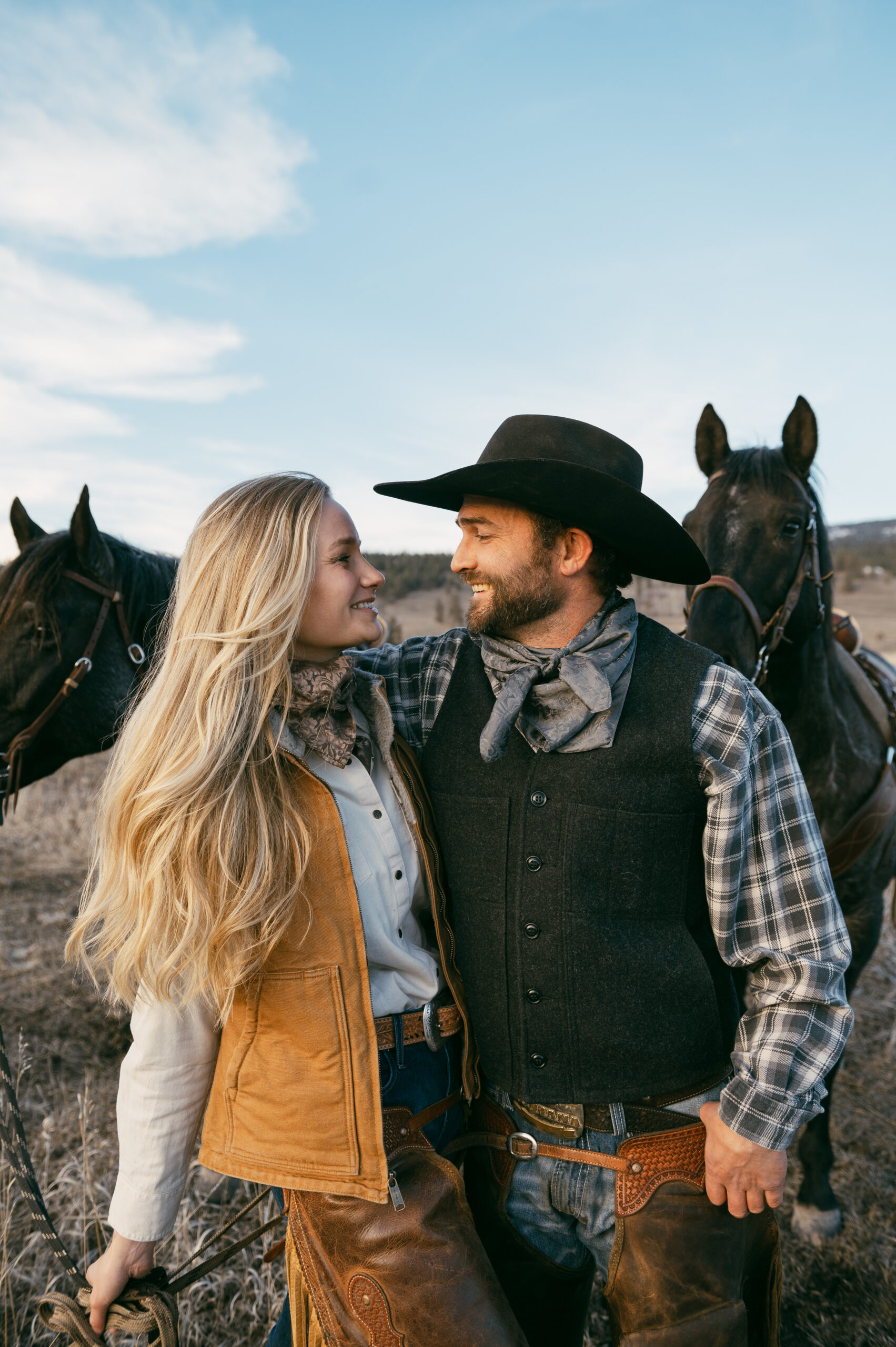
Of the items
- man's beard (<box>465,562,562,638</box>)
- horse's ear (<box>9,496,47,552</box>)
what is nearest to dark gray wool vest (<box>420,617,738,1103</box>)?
man's beard (<box>465,562,562,638</box>)

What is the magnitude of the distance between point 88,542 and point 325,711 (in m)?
2.25

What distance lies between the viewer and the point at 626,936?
1782mm

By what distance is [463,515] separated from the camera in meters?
2.06

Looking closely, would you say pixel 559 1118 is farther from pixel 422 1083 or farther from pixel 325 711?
pixel 325 711

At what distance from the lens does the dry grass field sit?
9.37 ft

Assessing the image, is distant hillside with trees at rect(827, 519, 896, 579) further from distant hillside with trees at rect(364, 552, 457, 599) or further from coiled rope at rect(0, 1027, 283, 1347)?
coiled rope at rect(0, 1027, 283, 1347)

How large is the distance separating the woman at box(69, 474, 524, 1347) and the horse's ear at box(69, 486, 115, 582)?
1922mm

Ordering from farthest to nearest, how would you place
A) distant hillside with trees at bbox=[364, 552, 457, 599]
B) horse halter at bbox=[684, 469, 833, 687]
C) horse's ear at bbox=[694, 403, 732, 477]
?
distant hillside with trees at bbox=[364, 552, 457, 599] → horse's ear at bbox=[694, 403, 732, 477] → horse halter at bbox=[684, 469, 833, 687]

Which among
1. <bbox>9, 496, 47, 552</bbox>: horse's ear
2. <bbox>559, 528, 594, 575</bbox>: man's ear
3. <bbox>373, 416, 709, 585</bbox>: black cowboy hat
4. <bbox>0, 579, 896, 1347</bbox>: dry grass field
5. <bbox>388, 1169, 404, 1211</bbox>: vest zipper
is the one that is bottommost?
<bbox>0, 579, 896, 1347</bbox>: dry grass field

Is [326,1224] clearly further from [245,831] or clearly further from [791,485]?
[791,485]

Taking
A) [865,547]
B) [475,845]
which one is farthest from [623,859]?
[865,547]

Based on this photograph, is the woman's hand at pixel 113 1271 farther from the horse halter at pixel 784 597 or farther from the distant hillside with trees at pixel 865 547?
the distant hillside with trees at pixel 865 547

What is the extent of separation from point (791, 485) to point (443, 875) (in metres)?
2.49

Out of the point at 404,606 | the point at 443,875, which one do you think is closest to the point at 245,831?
the point at 443,875
